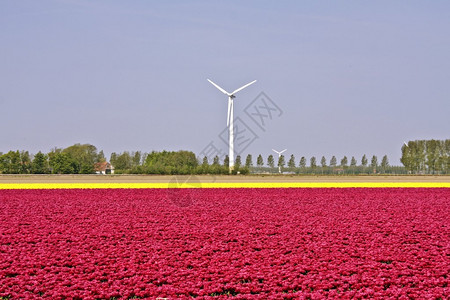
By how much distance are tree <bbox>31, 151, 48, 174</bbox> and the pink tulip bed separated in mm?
85788

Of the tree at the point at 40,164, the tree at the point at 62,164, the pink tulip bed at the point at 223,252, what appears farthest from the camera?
the tree at the point at 62,164

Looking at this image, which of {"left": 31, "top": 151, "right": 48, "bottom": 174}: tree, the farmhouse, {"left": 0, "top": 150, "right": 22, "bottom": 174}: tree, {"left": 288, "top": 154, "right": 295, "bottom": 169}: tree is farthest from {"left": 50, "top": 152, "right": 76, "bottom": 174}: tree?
{"left": 288, "top": 154, "right": 295, "bottom": 169}: tree

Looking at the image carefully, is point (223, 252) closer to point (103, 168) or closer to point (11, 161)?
point (11, 161)

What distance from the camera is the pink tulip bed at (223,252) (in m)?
9.02

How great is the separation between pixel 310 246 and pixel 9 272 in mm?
6967

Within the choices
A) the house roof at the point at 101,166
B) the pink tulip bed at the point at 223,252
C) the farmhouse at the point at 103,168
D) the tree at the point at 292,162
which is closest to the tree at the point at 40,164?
the farmhouse at the point at 103,168

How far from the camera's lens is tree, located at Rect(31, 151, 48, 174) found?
103062 millimetres

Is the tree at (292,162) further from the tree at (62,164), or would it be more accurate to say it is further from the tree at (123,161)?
the tree at (62,164)

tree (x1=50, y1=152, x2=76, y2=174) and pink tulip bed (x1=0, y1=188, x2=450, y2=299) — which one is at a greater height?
tree (x1=50, y1=152, x2=76, y2=174)

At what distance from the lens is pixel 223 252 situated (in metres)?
12.2

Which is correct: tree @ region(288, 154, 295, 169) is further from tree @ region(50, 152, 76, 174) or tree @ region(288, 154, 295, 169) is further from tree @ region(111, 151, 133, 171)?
tree @ region(50, 152, 76, 174)

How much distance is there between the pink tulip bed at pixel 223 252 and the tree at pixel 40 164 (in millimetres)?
85788

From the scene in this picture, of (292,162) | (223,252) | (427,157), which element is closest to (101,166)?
(292,162)

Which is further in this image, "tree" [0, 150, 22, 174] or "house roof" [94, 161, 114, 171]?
"house roof" [94, 161, 114, 171]
